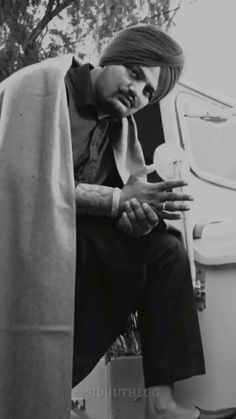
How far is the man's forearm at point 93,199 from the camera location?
1589mm

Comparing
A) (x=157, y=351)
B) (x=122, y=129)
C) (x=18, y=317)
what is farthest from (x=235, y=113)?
(x=18, y=317)

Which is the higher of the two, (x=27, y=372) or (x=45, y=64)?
(x=45, y=64)

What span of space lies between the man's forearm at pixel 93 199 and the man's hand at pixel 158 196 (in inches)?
1.4

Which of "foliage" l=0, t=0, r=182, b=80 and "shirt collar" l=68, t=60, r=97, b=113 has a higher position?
"foliage" l=0, t=0, r=182, b=80

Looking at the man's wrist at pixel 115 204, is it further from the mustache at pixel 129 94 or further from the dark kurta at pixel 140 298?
the mustache at pixel 129 94

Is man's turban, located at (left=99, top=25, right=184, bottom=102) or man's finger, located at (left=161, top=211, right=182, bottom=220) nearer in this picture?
man's finger, located at (left=161, top=211, right=182, bottom=220)

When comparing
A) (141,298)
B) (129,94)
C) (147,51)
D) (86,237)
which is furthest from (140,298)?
(147,51)

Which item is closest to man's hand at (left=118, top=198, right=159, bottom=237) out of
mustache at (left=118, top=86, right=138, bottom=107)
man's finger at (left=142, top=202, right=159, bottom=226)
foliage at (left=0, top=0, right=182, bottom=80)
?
man's finger at (left=142, top=202, right=159, bottom=226)

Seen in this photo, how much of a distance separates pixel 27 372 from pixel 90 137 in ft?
2.11

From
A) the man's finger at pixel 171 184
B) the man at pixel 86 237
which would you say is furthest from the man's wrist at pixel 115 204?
the man's finger at pixel 171 184

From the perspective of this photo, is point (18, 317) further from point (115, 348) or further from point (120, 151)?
point (120, 151)

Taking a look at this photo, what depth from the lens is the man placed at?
4.75ft

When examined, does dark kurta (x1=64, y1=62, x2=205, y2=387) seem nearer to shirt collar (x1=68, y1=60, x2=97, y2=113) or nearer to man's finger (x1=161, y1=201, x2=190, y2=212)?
man's finger (x1=161, y1=201, x2=190, y2=212)

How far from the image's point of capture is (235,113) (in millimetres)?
2268
